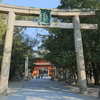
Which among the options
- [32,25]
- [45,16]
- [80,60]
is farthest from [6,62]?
[80,60]

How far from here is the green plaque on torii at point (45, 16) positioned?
9.24m

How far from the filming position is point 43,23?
30.1 ft

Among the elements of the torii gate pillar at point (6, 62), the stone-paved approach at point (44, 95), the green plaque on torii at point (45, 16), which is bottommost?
the stone-paved approach at point (44, 95)

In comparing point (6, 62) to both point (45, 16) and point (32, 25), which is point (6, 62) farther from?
point (45, 16)

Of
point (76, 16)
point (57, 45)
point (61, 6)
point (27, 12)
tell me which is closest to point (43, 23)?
point (27, 12)

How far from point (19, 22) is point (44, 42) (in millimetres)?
6295

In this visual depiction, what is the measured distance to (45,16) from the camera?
30.5 feet

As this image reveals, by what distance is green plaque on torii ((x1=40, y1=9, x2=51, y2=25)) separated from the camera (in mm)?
9242

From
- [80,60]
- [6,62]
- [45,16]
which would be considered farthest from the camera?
[45,16]

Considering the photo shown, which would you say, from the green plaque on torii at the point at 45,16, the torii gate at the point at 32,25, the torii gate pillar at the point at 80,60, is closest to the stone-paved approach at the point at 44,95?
the torii gate pillar at the point at 80,60

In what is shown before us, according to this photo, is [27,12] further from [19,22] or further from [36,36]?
[36,36]

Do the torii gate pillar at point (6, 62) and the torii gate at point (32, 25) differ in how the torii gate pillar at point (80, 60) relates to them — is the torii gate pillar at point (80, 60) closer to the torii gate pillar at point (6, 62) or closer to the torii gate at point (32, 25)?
the torii gate at point (32, 25)

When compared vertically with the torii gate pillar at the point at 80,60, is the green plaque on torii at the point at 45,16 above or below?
above

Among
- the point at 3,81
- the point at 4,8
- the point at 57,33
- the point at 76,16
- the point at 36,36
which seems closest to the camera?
the point at 3,81
